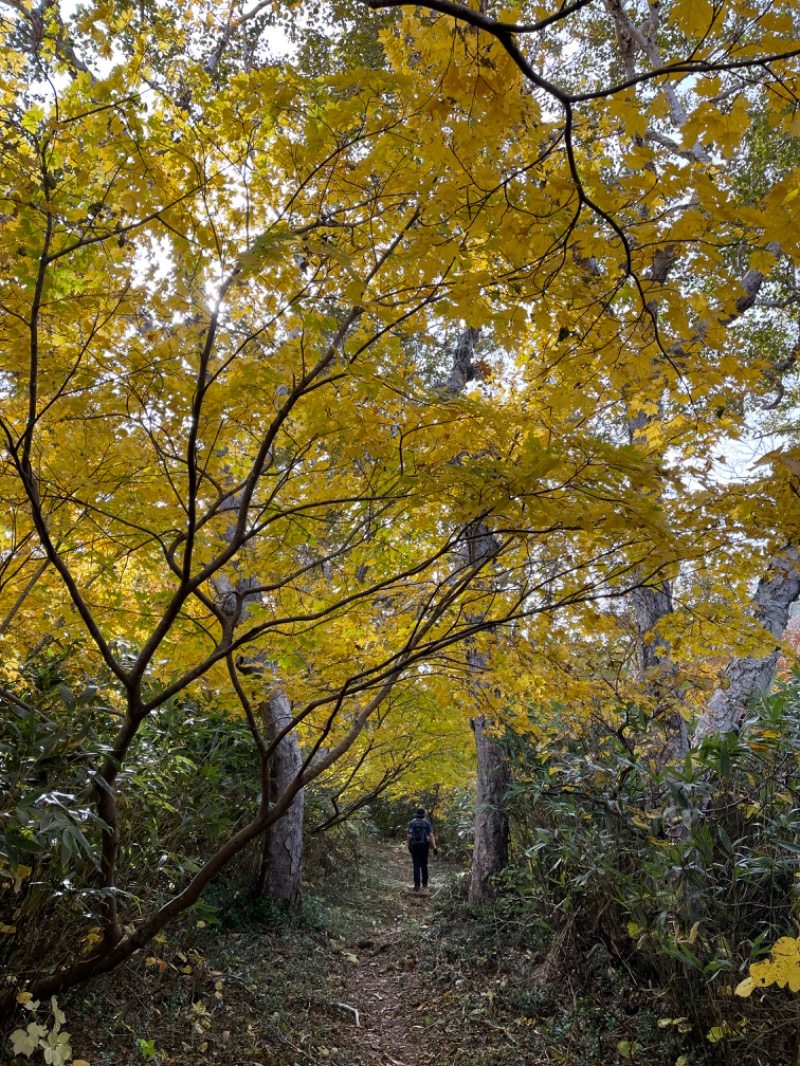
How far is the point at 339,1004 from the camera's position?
15.3ft

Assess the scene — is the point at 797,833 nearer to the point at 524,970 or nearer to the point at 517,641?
the point at 517,641

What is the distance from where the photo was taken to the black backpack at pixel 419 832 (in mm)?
8844

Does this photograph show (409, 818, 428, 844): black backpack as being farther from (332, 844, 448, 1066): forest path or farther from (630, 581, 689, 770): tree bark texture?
(630, 581, 689, 770): tree bark texture

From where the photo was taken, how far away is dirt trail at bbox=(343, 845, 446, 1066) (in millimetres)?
4223

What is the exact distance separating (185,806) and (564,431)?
11.7 ft

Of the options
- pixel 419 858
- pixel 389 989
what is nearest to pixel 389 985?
pixel 389 989

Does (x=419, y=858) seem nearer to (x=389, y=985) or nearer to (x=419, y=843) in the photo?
(x=419, y=843)

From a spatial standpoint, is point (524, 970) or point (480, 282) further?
point (524, 970)

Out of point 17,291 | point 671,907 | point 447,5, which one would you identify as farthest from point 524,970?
point 447,5

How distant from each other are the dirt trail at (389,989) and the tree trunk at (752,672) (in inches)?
117

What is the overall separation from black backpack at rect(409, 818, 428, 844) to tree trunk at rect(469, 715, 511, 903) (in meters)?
2.14

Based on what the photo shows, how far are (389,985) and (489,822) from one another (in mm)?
1849

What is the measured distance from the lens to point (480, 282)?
208 centimetres

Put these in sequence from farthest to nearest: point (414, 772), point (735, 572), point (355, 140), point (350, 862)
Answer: point (350, 862) → point (414, 772) → point (735, 572) → point (355, 140)
